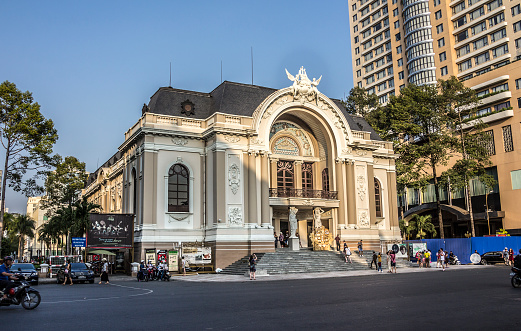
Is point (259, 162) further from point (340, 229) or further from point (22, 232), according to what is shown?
point (22, 232)

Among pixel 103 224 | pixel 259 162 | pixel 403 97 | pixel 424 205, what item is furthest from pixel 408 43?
pixel 103 224

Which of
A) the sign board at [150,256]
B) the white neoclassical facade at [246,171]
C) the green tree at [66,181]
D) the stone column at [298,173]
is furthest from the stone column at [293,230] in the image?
the green tree at [66,181]

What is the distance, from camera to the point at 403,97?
49.5 m

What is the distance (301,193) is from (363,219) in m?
5.94

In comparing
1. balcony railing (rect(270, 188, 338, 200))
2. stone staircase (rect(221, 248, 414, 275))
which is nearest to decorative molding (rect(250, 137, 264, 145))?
balcony railing (rect(270, 188, 338, 200))

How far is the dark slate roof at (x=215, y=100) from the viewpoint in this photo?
37.0 m

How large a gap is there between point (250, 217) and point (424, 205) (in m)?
36.7

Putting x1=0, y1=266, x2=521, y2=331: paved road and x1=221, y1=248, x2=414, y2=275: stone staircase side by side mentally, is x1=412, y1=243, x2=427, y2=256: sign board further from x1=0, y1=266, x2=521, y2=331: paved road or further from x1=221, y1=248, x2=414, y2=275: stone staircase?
x1=0, y1=266, x2=521, y2=331: paved road

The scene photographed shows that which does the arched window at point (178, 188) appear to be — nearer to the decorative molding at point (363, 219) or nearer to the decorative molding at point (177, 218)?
the decorative molding at point (177, 218)

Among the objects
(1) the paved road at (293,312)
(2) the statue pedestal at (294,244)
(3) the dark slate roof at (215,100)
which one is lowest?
(1) the paved road at (293,312)

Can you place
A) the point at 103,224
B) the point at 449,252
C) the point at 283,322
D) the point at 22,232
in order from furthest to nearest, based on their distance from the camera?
1. the point at 22,232
2. the point at 449,252
3. the point at 103,224
4. the point at 283,322

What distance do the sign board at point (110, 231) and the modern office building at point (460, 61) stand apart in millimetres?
40363

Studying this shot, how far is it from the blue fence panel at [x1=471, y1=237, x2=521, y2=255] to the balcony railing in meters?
13.0

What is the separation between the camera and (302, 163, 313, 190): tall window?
4081cm
